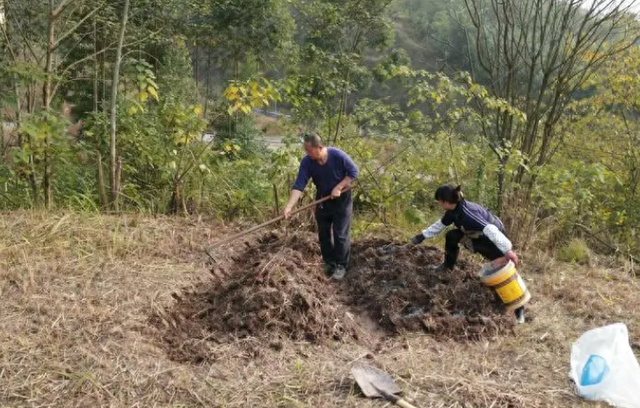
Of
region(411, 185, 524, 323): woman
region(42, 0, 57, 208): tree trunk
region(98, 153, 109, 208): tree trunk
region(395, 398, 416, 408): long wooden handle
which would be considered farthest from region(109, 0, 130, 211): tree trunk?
region(395, 398, 416, 408): long wooden handle

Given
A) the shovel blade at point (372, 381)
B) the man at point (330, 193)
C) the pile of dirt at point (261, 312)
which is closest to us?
the shovel blade at point (372, 381)

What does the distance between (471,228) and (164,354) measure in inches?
99.2

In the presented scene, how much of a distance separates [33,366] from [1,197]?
12.5 feet

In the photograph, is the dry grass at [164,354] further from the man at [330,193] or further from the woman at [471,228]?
the man at [330,193]

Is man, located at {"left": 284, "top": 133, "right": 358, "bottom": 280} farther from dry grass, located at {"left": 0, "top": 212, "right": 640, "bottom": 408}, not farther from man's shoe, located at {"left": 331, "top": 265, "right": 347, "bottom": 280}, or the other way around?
dry grass, located at {"left": 0, "top": 212, "right": 640, "bottom": 408}

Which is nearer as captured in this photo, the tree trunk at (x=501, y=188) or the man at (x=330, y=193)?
the man at (x=330, y=193)

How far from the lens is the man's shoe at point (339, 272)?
5105 millimetres

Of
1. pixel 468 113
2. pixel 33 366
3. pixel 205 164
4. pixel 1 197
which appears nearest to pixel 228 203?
pixel 205 164

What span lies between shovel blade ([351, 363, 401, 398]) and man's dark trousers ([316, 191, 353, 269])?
195cm

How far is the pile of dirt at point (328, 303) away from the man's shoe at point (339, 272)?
8cm

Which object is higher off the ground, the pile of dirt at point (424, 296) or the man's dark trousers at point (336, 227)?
the man's dark trousers at point (336, 227)

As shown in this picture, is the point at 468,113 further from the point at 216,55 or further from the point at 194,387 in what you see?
the point at 216,55

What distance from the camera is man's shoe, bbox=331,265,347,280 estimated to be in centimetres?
511

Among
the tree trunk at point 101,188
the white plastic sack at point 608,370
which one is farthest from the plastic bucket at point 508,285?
the tree trunk at point 101,188
